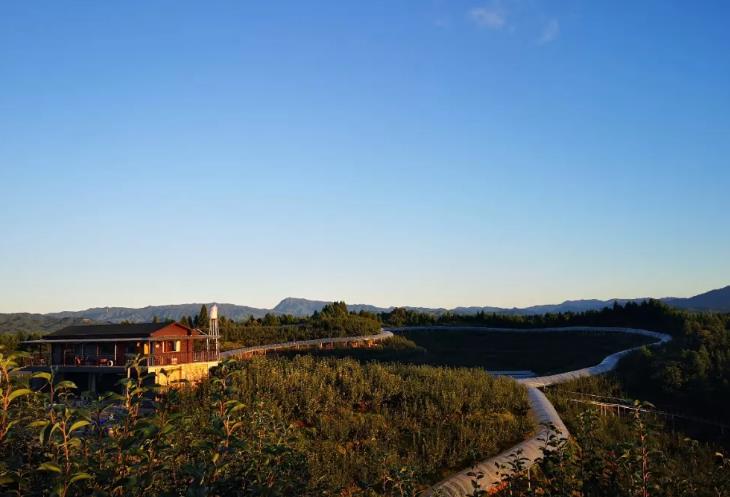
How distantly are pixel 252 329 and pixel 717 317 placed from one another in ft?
116

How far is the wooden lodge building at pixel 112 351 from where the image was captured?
29.2m

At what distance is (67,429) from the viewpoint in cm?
388

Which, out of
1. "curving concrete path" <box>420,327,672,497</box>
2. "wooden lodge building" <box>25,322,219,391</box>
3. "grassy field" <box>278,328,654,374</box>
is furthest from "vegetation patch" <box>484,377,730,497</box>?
"wooden lodge building" <box>25,322,219,391</box>

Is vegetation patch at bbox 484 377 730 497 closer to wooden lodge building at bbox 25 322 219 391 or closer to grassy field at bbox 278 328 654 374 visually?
grassy field at bbox 278 328 654 374

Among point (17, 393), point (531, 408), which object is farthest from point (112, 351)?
point (17, 393)

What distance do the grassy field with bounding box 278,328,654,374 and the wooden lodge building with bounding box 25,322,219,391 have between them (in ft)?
30.1

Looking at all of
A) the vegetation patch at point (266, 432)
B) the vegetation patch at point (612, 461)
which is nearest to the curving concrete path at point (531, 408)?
the vegetation patch at point (612, 461)

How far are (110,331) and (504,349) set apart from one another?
1098 inches

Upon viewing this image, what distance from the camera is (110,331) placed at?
32156mm

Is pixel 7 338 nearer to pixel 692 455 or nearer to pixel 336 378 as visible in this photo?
pixel 336 378

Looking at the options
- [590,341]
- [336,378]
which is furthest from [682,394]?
[590,341]

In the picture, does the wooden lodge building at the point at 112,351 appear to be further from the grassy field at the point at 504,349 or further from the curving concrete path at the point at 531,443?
the curving concrete path at the point at 531,443

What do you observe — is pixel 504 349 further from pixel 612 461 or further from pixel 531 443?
pixel 612 461

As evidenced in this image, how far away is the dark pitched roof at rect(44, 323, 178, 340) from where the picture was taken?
30.6 metres
